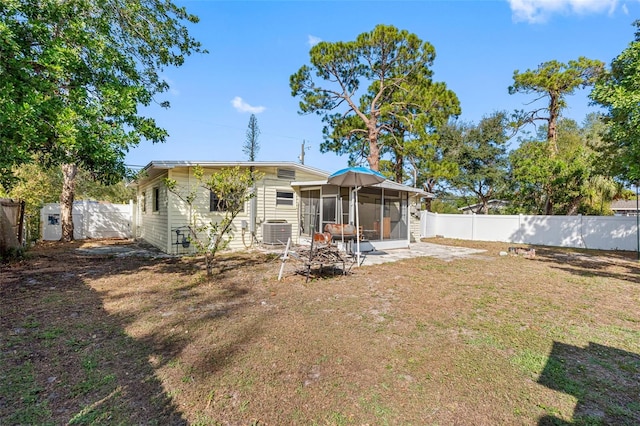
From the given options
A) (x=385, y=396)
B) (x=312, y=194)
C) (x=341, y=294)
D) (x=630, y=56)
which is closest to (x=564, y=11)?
(x=630, y=56)

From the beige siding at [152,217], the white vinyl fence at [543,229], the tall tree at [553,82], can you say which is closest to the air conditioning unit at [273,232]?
the beige siding at [152,217]

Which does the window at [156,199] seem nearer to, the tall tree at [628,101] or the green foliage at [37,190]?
the green foliage at [37,190]

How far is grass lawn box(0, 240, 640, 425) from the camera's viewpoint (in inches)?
85.8

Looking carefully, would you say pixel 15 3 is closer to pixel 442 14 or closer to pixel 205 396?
pixel 205 396

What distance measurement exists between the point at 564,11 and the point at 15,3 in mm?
13252

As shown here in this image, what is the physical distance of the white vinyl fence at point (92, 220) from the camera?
12.4 metres

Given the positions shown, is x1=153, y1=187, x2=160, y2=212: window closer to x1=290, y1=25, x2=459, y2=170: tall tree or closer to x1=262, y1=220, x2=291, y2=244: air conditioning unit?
x1=262, y1=220, x2=291, y2=244: air conditioning unit

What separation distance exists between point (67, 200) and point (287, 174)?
8.63m

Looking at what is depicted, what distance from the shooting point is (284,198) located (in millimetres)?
11273

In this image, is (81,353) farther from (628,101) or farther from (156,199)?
(628,101)

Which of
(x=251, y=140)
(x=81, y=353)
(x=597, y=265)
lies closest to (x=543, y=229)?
(x=597, y=265)

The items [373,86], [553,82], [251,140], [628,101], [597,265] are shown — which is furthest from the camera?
[251,140]

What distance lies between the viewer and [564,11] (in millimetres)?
9141

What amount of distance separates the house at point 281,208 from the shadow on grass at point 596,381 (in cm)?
701
